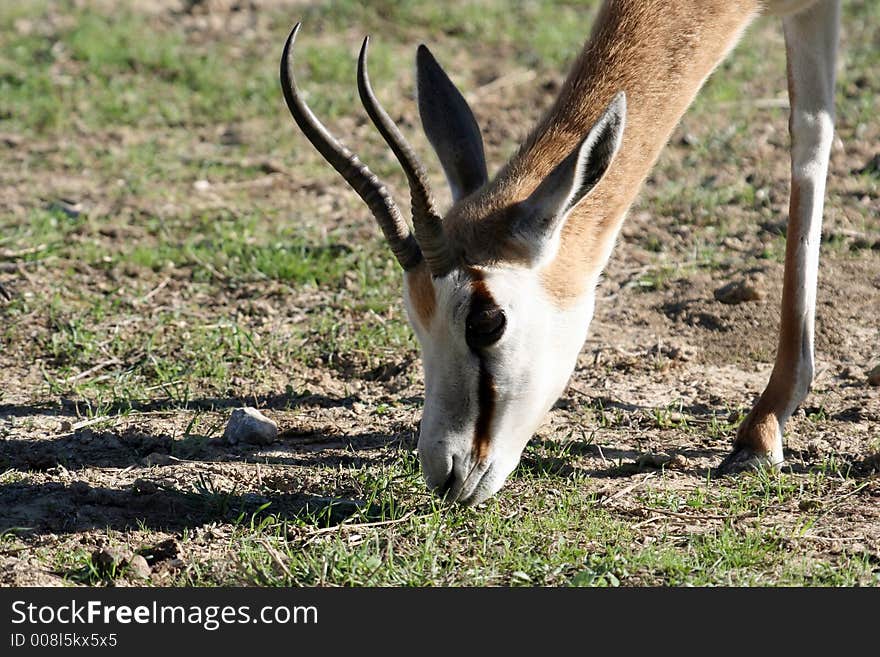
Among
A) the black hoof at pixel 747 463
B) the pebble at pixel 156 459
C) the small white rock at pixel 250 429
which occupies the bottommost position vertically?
the pebble at pixel 156 459

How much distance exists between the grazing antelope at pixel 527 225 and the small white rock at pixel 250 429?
1139 millimetres

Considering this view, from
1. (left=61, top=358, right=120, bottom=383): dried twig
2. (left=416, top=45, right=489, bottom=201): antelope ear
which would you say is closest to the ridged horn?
(left=416, top=45, right=489, bottom=201): antelope ear

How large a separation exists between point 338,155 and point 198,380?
81.7 inches

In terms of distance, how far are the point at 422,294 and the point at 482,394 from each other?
16.4 inches

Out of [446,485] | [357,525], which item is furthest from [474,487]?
[357,525]

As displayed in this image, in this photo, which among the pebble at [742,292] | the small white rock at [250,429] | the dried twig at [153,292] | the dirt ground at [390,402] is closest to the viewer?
the dirt ground at [390,402]

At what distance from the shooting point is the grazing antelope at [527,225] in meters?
4.51

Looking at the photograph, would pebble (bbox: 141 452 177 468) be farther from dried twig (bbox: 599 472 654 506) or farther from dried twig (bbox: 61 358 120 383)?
dried twig (bbox: 599 472 654 506)

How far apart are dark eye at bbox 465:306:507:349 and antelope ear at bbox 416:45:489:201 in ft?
2.81

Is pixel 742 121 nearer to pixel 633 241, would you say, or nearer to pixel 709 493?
pixel 633 241

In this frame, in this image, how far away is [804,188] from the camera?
5.73 m

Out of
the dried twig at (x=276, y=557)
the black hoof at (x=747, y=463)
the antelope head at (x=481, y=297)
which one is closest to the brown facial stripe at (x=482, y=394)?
the antelope head at (x=481, y=297)

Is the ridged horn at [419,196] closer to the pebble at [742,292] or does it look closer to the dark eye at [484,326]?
the dark eye at [484,326]

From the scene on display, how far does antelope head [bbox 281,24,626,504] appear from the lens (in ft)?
14.7
